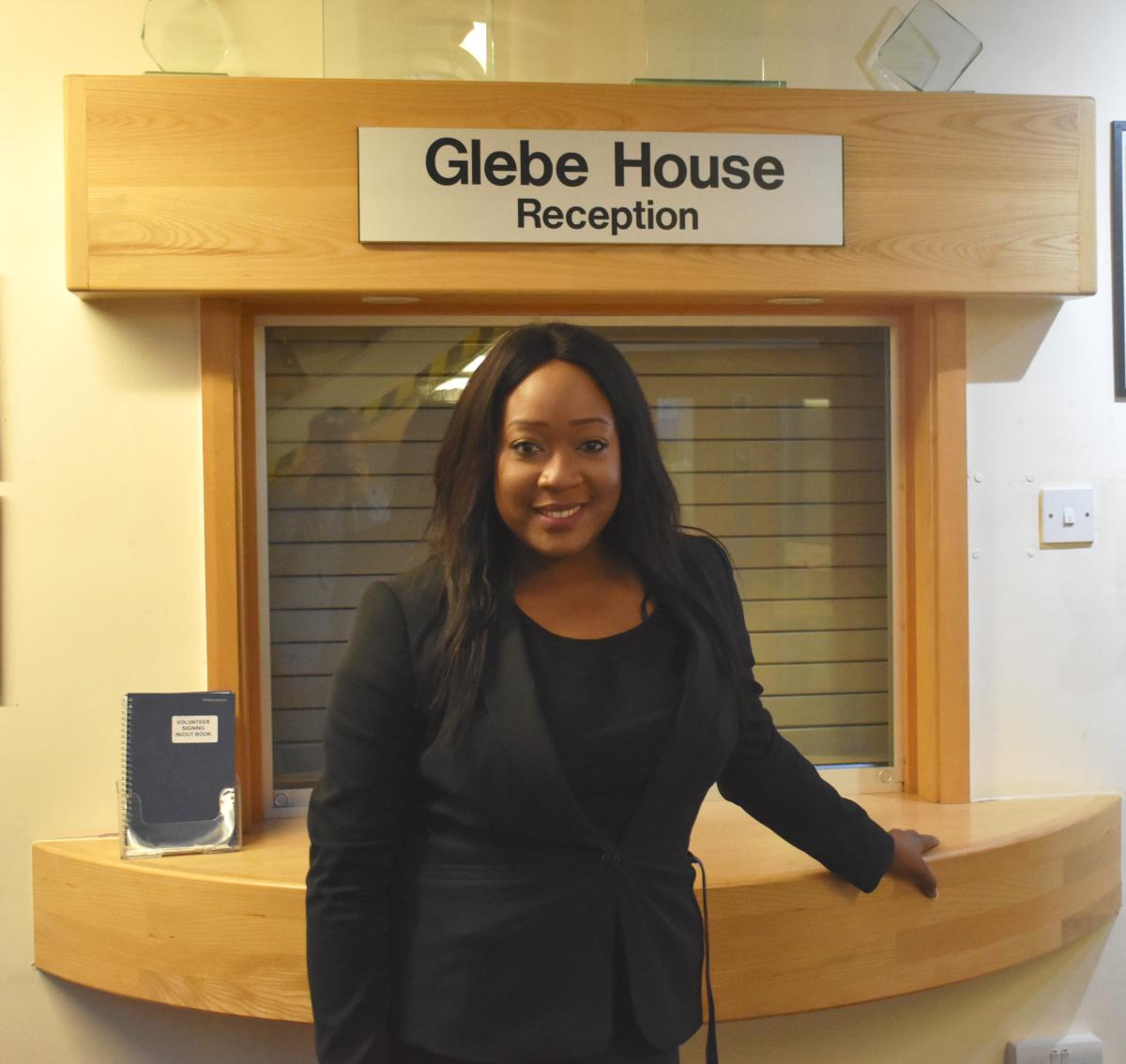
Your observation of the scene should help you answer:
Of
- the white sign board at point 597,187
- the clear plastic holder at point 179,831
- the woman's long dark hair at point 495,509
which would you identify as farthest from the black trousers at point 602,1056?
the white sign board at point 597,187

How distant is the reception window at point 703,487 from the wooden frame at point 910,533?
6 cm

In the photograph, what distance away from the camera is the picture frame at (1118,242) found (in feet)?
8.39

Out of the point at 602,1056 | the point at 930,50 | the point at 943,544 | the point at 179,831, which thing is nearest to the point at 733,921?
the point at 602,1056

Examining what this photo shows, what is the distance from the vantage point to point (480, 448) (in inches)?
55.1

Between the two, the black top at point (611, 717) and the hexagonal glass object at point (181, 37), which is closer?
the black top at point (611, 717)

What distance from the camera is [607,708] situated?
1353 millimetres

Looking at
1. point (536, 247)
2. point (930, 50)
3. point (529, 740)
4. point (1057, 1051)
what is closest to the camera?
point (529, 740)

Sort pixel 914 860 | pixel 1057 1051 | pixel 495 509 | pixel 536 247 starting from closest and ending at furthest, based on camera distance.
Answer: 1. pixel 495 509
2. pixel 914 860
3. pixel 536 247
4. pixel 1057 1051

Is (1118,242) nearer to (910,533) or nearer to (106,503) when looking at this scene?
(910,533)

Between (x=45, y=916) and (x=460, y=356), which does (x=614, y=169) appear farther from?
(x=45, y=916)

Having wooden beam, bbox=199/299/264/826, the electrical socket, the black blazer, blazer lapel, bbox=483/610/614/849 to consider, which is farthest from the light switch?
wooden beam, bbox=199/299/264/826

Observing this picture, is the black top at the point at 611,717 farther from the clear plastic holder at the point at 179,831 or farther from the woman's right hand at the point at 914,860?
the clear plastic holder at the point at 179,831

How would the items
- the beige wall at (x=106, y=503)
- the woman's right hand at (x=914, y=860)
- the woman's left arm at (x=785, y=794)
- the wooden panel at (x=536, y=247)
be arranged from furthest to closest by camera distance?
the beige wall at (x=106, y=503)
the wooden panel at (x=536, y=247)
the woman's right hand at (x=914, y=860)
the woman's left arm at (x=785, y=794)

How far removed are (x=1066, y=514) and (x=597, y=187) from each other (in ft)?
4.28
